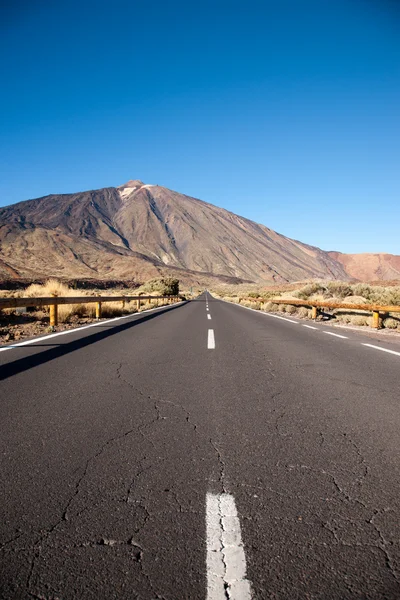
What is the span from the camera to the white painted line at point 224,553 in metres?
1.68

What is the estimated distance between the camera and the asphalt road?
1783mm

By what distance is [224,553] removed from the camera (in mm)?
1910

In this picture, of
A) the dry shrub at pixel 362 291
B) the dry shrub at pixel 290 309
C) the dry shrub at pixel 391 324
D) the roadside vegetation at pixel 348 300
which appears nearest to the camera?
the dry shrub at pixel 391 324

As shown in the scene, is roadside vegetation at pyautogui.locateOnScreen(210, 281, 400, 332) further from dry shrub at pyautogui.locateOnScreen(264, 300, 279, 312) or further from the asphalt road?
the asphalt road

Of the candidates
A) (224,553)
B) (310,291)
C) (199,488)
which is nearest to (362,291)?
(310,291)

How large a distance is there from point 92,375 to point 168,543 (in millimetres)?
4123

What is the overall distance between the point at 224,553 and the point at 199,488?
25.6 inches

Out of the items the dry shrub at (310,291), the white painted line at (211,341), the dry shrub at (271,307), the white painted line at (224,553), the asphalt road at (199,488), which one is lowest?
the dry shrub at (271,307)

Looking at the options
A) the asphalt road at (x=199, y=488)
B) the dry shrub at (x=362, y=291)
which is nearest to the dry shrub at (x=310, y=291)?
the dry shrub at (x=362, y=291)

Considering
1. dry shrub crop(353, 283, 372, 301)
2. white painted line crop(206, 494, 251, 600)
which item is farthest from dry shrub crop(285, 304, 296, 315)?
white painted line crop(206, 494, 251, 600)

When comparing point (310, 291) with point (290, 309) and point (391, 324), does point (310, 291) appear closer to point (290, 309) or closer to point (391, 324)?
point (290, 309)

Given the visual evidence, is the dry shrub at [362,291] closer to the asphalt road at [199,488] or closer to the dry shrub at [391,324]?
the dry shrub at [391,324]

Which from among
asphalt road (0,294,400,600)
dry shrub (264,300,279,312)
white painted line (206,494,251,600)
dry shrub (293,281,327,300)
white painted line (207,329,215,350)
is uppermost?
dry shrub (293,281,327,300)

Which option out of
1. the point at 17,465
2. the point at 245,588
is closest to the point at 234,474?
the point at 245,588
